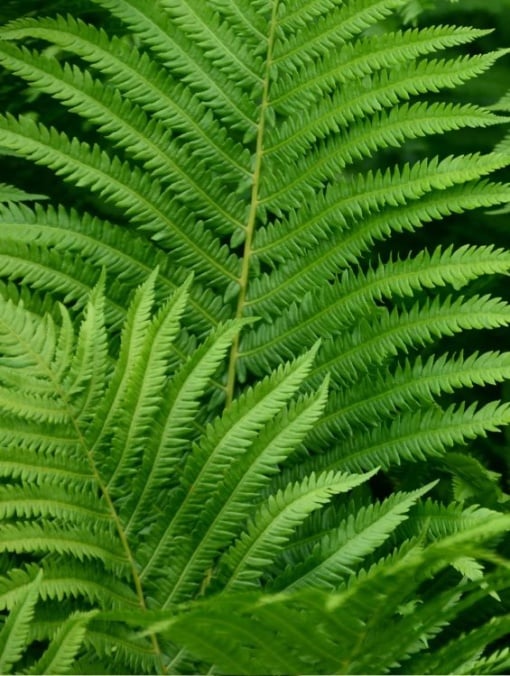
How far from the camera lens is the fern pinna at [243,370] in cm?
82

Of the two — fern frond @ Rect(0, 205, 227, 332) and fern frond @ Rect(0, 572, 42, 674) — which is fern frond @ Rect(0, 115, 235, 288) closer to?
fern frond @ Rect(0, 205, 227, 332)

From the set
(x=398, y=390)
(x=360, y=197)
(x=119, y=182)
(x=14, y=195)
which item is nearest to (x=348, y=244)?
(x=360, y=197)

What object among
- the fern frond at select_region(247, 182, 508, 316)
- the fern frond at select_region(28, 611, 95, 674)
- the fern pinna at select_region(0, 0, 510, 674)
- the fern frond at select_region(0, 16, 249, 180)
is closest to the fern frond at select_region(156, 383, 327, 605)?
the fern pinna at select_region(0, 0, 510, 674)

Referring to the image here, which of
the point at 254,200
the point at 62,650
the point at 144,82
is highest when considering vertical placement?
the point at 144,82

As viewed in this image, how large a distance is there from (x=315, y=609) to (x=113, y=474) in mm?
299

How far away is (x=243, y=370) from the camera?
1084 millimetres

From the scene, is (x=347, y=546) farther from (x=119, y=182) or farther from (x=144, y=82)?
(x=144, y=82)

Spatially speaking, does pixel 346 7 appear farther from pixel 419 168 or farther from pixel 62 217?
pixel 62 217

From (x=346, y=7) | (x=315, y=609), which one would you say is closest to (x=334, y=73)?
(x=346, y=7)

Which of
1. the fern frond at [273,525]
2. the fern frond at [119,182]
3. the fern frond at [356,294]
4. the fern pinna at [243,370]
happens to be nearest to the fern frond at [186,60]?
the fern pinna at [243,370]

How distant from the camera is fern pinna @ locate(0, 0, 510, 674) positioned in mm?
817

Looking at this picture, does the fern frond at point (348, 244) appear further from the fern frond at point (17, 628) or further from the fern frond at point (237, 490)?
the fern frond at point (17, 628)

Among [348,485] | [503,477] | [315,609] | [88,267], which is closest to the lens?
[315,609]

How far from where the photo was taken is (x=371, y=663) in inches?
29.0
